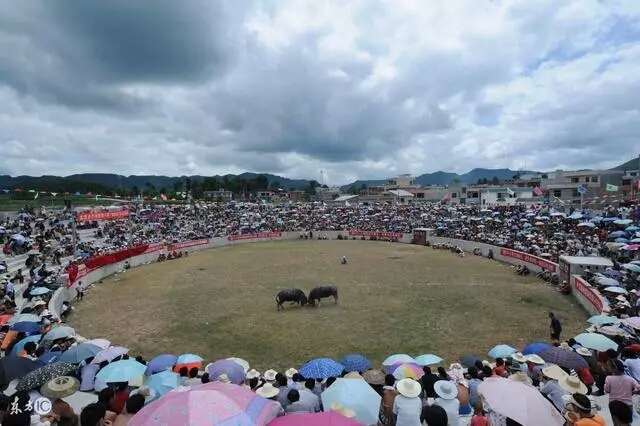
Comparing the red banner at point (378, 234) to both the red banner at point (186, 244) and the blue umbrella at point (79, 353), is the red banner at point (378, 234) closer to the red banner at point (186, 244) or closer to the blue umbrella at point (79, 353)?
the red banner at point (186, 244)

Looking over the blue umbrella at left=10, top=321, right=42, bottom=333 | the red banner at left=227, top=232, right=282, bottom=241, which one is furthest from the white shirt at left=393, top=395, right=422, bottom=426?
the red banner at left=227, top=232, right=282, bottom=241

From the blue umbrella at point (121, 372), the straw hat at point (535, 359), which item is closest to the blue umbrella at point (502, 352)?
the straw hat at point (535, 359)

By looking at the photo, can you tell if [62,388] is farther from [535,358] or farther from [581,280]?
[581,280]

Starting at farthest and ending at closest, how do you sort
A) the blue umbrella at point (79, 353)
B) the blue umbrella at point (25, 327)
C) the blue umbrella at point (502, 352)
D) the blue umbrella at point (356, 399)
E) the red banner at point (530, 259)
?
the red banner at point (530, 259)
the blue umbrella at point (25, 327)
the blue umbrella at point (502, 352)
the blue umbrella at point (79, 353)
the blue umbrella at point (356, 399)

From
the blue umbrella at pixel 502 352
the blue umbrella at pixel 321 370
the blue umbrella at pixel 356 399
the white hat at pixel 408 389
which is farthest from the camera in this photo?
the blue umbrella at pixel 502 352

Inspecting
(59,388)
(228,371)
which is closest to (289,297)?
(228,371)

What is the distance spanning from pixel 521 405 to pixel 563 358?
4.42 meters

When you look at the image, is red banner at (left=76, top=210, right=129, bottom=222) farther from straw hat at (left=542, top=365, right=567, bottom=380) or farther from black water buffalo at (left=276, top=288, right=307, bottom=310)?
straw hat at (left=542, top=365, right=567, bottom=380)

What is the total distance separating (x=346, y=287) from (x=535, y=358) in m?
15.3

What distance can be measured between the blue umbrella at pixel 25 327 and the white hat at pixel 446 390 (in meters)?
12.9

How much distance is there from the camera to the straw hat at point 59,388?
8227mm

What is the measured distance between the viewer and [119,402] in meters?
8.20

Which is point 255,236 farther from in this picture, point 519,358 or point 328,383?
point 328,383

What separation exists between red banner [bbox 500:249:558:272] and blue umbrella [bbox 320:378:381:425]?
2283cm
